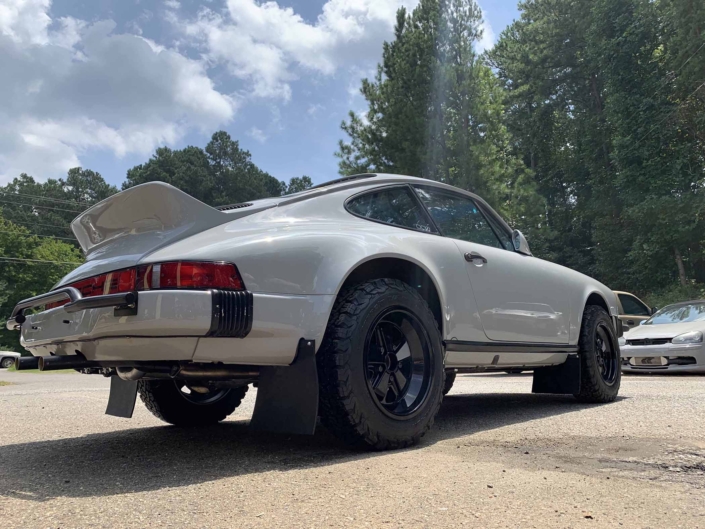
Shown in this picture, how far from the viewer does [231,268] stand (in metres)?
2.68

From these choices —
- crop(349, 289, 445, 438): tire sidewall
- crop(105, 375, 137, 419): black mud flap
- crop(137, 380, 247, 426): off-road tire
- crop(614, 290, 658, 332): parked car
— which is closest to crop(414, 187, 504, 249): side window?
crop(349, 289, 445, 438): tire sidewall

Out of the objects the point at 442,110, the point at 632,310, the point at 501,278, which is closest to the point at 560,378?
the point at 501,278

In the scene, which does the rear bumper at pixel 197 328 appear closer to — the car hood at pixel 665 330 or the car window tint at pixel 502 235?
the car window tint at pixel 502 235

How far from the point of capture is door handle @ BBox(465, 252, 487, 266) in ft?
12.6

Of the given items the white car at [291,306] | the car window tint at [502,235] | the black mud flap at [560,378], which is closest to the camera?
the white car at [291,306]

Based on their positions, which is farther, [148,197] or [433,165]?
[433,165]

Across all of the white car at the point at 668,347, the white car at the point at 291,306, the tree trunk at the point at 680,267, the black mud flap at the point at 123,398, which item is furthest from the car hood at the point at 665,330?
the tree trunk at the point at 680,267

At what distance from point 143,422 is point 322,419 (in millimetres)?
2274

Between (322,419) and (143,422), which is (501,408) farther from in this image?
(143,422)

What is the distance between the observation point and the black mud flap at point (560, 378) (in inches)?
191

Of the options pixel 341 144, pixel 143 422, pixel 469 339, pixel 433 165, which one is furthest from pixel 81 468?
pixel 341 144

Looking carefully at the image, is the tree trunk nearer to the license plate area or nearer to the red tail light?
the license plate area

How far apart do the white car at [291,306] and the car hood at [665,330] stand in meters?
6.15

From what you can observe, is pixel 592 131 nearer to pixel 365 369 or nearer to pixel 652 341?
pixel 652 341
